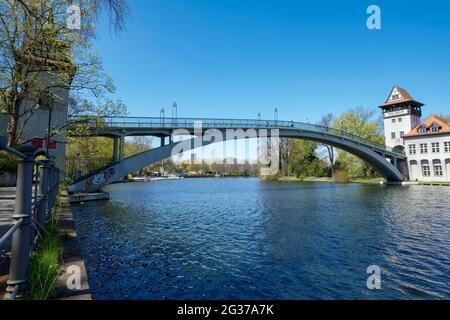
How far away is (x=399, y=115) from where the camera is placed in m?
55.2

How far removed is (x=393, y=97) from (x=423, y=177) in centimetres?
1732

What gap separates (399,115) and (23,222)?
64.6 metres

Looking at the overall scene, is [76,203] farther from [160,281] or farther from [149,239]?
[160,281]

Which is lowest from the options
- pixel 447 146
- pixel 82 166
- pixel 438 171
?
pixel 438 171

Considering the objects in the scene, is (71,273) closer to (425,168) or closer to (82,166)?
(82,166)

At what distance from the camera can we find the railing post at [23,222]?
275 cm

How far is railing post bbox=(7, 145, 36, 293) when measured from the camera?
2.75 m

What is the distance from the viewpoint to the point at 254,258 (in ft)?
25.7

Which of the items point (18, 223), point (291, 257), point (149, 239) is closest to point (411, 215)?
point (291, 257)

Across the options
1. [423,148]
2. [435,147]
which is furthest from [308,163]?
[435,147]

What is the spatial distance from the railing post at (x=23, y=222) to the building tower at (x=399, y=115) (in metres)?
62.6

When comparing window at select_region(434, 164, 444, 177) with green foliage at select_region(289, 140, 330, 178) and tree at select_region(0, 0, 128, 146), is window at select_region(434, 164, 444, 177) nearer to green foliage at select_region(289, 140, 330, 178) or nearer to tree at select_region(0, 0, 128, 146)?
green foliage at select_region(289, 140, 330, 178)

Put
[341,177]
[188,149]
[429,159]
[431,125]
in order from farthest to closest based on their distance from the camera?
1. [341,177]
2. [431,125]
3. [429,159]
4. [188,149]
